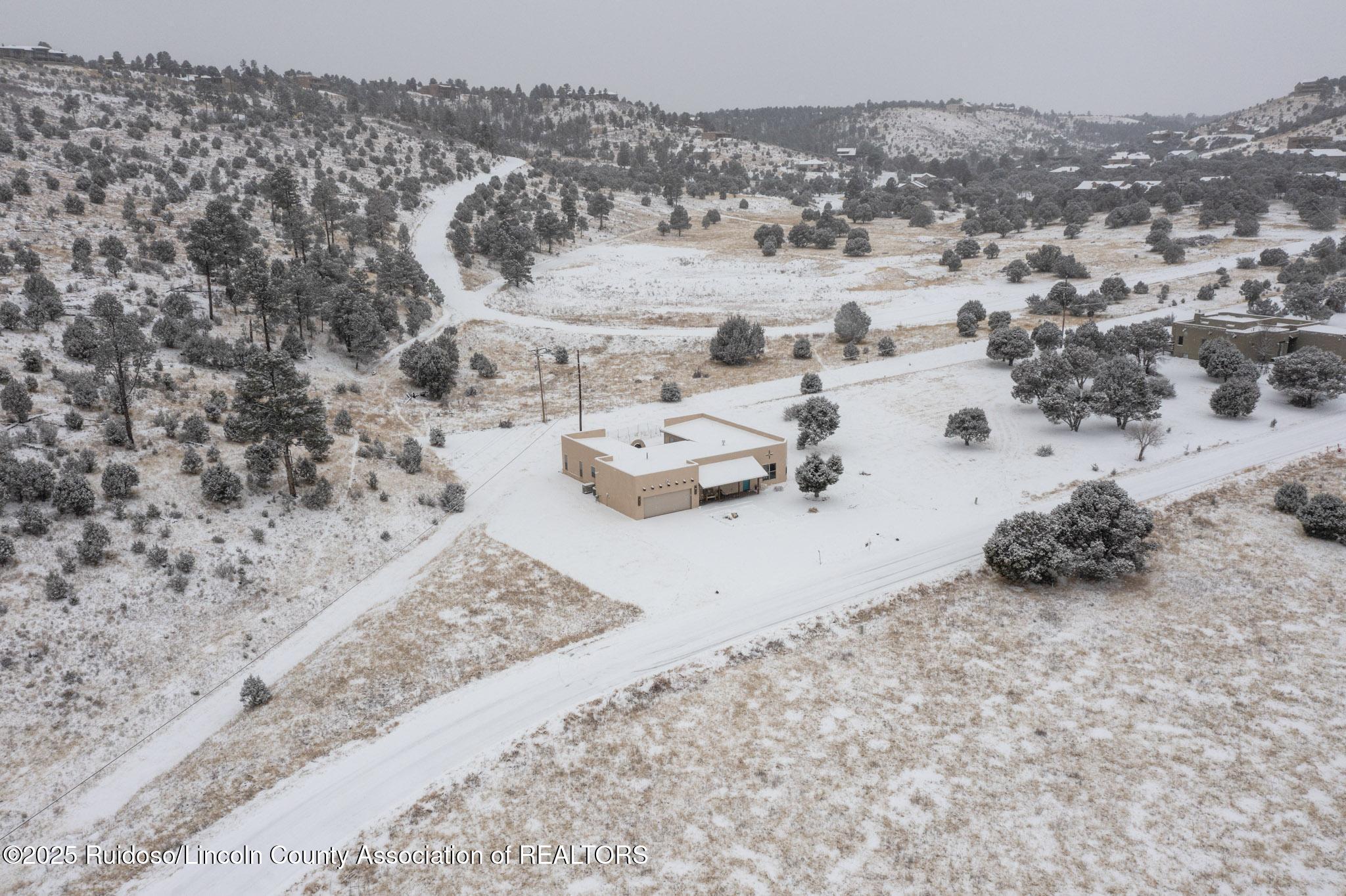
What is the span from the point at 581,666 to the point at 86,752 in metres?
→ 17.6

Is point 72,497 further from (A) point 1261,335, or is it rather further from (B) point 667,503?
(A) point 1261,335

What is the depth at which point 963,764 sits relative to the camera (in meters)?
26.2

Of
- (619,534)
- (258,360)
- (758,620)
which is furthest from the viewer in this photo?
(619,534)

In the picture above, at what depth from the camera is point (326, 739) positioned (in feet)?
89.7

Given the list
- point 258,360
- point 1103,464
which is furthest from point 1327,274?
point 258,360

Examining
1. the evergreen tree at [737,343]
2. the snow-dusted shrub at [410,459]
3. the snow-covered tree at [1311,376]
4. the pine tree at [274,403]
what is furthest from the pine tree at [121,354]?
the snow-covered tree at [1311,376]

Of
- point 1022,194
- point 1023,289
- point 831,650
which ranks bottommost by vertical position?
point 831,650

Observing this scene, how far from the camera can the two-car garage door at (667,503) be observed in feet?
151

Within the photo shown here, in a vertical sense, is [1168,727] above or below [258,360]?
below

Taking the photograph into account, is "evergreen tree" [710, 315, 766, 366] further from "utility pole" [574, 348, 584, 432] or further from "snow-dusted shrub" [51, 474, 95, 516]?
"snow-dusted shrub" [51, 474, 95, 516]

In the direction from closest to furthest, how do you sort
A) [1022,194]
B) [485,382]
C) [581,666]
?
[581,666], [485,382], [1022,194]

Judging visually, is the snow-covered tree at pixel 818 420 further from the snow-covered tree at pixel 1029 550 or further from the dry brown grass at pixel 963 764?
the dry brown grass at pixel 963 764

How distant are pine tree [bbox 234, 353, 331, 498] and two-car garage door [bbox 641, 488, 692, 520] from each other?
64.8ft

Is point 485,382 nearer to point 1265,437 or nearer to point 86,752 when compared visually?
point 86,752
